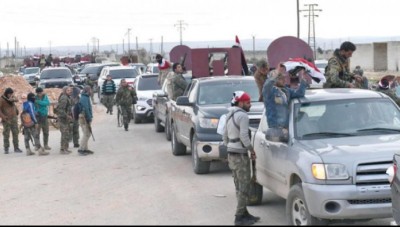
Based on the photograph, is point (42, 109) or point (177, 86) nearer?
point (177, 86)

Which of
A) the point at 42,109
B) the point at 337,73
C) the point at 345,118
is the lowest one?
the point at 42,109

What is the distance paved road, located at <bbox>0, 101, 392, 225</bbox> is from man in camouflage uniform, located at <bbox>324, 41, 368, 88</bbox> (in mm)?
1946

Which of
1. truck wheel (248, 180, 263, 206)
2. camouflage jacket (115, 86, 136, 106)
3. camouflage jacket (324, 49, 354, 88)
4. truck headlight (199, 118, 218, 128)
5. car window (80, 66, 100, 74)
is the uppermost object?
car window (80, 66, 100, 74)

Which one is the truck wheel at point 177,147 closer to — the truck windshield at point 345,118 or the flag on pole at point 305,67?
the flag on pole at point 305,67

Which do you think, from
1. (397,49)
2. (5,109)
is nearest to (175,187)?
(5,109)

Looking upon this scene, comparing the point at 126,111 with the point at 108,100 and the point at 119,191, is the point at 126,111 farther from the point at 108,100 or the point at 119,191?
the point at 119,191

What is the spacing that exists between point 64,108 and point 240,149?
9736 millimetres

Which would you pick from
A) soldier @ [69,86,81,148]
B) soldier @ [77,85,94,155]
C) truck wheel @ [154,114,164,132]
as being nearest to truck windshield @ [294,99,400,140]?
soldier @ [77,85,94,155]

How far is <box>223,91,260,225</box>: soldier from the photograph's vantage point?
8.77 meters

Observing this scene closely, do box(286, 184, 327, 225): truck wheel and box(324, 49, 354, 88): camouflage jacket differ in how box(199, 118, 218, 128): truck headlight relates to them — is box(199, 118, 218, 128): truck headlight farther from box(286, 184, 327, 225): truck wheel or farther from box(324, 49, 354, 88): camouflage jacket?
box(286, 184, 327, 225): truck wheel

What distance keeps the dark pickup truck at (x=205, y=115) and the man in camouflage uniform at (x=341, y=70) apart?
1.97 m

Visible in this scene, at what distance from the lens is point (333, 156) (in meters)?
7.61

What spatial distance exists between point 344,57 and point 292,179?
343 cm

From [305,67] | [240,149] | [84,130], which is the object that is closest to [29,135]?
[84,130]
